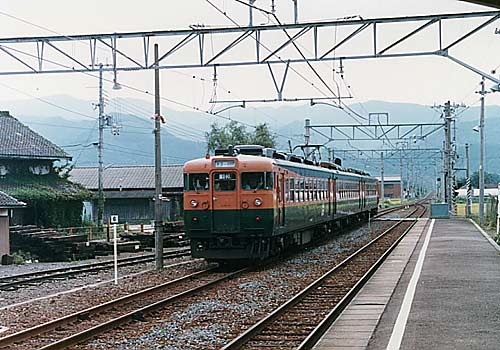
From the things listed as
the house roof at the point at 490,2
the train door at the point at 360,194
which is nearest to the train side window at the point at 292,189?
the house roof at the point at 490,2

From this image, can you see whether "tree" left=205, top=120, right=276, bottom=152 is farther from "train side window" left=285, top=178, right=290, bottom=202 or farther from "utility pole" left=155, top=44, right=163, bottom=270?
"utility pole" left=155, top=44, right=163, bottom=270

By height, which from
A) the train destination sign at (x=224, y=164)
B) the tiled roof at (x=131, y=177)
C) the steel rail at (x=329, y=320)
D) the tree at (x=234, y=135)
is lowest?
the steel rail at (x=329, y=320)

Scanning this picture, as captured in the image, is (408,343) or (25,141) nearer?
(408,343)

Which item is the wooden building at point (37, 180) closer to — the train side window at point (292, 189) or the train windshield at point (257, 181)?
the train side window at point (292, 189)

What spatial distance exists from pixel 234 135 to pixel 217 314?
51888mm

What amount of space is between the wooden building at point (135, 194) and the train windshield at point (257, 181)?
29635 millimetres

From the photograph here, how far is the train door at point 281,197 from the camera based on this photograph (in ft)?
64.6

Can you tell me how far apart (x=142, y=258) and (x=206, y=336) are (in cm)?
1370

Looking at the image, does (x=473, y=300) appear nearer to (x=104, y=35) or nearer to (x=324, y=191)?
(x=104, y=35)

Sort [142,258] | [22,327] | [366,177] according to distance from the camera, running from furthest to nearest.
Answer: [366,177], [142,258], [22,327]

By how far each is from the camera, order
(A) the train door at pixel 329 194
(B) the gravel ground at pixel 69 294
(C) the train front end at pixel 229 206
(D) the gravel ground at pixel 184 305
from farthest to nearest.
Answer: (A) the train door at pixel 329 194
(C) the train front end at pixel 229 206
(B) the gravel ground at pixel 69 294
(D) the gravel ground at pixel 184 305

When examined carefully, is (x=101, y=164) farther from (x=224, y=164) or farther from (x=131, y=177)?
(x=224, y=164)

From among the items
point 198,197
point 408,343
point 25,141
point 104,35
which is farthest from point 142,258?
point 25,141

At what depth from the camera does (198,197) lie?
63.0 feet
